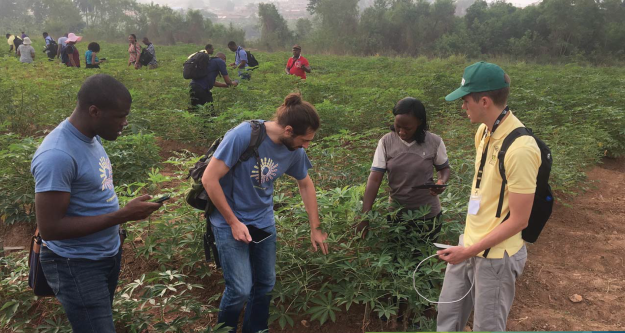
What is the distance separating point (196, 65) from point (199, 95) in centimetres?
54

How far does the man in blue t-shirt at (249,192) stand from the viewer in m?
2.13

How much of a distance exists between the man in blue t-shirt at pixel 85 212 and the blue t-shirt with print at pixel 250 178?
509mm

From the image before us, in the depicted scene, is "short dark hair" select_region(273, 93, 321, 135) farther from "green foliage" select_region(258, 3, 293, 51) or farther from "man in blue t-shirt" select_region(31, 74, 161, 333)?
"green foliage" select_region(258, 3, 293, 51)

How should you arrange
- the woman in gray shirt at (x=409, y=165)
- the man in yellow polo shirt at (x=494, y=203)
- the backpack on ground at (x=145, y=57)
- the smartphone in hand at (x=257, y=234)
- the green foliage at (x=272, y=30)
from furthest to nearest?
the green foliage at (x=272, y=30) → the backpack on ground at (x=145, y=57) → the woman in gray shirt at (x=409, y=165) → the smartphone in hand at (x=257, y=234) → the man in yellow polo shirt at (x=494, y=203)

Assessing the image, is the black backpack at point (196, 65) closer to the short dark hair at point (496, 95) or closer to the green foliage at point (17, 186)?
the green foliage at point (17, 186)

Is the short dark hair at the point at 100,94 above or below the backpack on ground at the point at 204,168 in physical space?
above

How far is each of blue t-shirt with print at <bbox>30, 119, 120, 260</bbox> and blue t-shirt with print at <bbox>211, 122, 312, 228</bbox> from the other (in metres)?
0.55

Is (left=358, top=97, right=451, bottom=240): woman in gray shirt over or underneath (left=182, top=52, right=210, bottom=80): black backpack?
underneath

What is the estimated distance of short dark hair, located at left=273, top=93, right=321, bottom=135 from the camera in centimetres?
215

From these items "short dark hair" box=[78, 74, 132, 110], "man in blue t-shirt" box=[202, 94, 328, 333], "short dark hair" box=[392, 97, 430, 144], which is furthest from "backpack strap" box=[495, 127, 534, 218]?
"short dark hair" box=[78, 74, 132, 110]

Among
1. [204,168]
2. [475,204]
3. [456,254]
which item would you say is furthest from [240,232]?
[475,204]

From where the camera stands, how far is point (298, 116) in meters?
2.15

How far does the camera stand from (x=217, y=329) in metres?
2.19

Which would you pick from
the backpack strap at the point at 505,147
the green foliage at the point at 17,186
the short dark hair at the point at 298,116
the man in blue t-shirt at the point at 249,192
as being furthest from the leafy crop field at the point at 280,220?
the backpack strap at the point at 505,147
